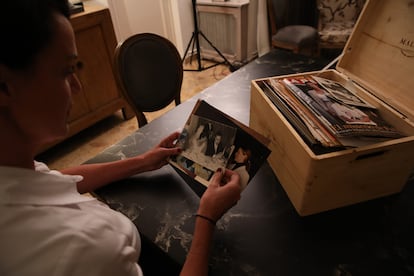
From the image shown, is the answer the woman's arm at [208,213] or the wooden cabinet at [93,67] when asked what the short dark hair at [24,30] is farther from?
→ the wooden cabinet at [93,67]

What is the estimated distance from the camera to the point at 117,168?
2.65ft

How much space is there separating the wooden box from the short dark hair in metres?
0.53

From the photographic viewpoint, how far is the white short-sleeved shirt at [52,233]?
40cm

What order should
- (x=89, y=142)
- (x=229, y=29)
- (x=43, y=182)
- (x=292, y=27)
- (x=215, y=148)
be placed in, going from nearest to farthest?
(x=43, y=182)
(x=215, y=148)
(x=89, y=142)
(x=292, y=27)
(x=229, y=29)

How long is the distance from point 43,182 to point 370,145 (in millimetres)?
680

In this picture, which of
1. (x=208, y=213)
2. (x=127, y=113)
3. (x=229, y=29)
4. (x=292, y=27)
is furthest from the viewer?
(x=229, y=29)

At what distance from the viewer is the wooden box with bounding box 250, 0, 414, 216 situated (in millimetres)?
614

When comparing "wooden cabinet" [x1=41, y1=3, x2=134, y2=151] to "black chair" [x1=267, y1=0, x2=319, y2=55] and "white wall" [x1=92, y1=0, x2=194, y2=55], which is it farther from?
"black chair" [x1=267, y1=0, x2=319, y2=55]

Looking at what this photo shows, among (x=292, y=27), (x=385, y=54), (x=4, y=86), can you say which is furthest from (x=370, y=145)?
(x=292, y=27)

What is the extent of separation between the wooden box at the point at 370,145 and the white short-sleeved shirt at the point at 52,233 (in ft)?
1.38

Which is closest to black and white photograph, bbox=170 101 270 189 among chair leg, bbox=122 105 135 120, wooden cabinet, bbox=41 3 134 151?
wooden cabinet, bbox=41 3 134 151

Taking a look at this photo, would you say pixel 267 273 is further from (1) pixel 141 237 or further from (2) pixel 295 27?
(2) pixel 295 27

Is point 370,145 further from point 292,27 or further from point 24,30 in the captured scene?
point 292,27

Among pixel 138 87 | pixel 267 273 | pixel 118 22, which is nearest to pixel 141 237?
pixel 267 273
